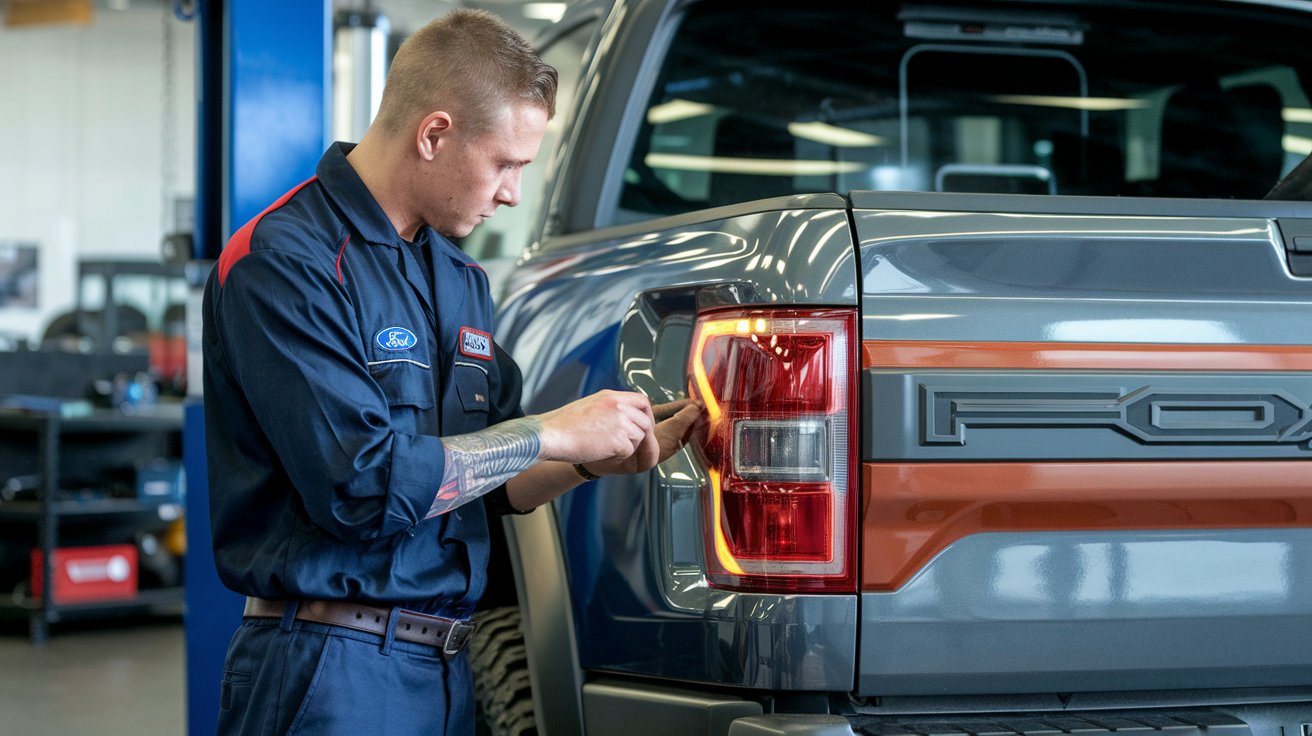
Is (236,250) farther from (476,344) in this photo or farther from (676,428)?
(676,428)

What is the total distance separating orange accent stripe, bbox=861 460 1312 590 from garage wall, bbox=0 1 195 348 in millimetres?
16993

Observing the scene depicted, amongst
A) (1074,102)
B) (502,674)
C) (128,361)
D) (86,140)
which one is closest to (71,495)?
(128,361)

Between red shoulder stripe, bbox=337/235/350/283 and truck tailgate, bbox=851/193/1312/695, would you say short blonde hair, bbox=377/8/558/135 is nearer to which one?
red shoulder stripe, bbox=337/235/350/283

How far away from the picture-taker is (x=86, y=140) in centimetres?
1806

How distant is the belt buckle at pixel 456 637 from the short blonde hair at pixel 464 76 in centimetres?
66

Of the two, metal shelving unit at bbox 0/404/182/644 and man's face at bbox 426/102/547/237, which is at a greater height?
man's face at bbox 426/102/547/237

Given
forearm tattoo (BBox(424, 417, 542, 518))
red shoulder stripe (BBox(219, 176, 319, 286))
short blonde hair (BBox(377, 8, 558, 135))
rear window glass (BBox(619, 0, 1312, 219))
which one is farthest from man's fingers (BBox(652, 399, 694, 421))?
rear window glass (BBox(619, 0, 1312, 219))

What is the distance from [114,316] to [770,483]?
11282 mm

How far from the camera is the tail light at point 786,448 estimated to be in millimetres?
1649

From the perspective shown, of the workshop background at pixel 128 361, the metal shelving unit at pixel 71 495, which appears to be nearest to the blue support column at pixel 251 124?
the workshop background at pixel 128 361

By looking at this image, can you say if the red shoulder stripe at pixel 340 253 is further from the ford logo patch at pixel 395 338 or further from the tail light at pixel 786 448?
the tail light at pixel 786 448

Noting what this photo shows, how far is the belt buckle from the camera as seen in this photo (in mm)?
1827

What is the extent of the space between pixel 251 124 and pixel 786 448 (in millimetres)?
1985

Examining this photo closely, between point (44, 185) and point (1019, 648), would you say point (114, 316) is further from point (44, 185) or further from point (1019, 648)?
point (1019, 648)
